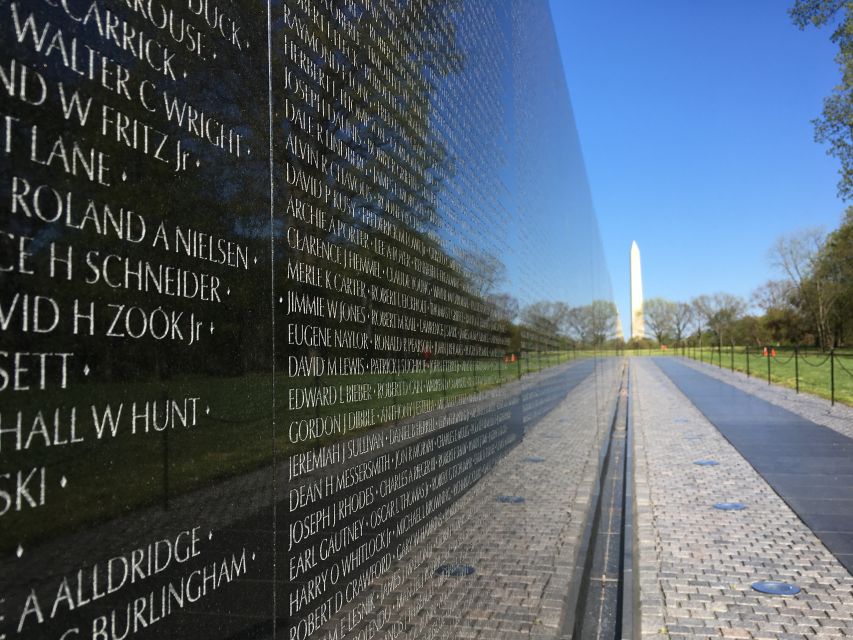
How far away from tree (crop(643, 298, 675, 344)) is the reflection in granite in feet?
343

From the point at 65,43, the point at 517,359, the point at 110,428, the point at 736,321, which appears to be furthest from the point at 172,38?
the point at 736,321

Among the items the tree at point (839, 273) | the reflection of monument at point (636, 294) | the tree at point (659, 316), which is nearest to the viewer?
the tree at point (839, 273)

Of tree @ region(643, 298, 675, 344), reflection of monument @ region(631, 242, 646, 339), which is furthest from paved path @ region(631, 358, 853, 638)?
tree @ region(643, 298, 675, 344)

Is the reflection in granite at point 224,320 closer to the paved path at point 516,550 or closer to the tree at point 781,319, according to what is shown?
the paved path at point 516,550

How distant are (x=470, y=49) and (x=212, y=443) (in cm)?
323

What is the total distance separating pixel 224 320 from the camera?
1487mm

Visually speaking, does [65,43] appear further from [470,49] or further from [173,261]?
[470,49]

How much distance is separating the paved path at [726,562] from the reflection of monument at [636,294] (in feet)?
268

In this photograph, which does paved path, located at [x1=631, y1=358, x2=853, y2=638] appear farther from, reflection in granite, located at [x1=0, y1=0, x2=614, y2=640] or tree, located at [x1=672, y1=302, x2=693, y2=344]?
tree, located at [x1=672, y1=302, x2=693, y2=344]

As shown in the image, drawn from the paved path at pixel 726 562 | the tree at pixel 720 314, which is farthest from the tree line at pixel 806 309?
the paved path at pixel 726 562

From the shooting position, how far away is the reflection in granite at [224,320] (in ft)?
3.26

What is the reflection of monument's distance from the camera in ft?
288

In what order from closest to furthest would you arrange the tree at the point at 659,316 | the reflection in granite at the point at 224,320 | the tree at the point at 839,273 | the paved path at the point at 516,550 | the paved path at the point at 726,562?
1. the reflection in granite at the point at 224,320
2. the paved path at the point at 516,550
3. the paved path at the point at 726,562
4. the tree at the point at 839,273
5. the tree at the point at 659,316

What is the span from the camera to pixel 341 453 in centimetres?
211
